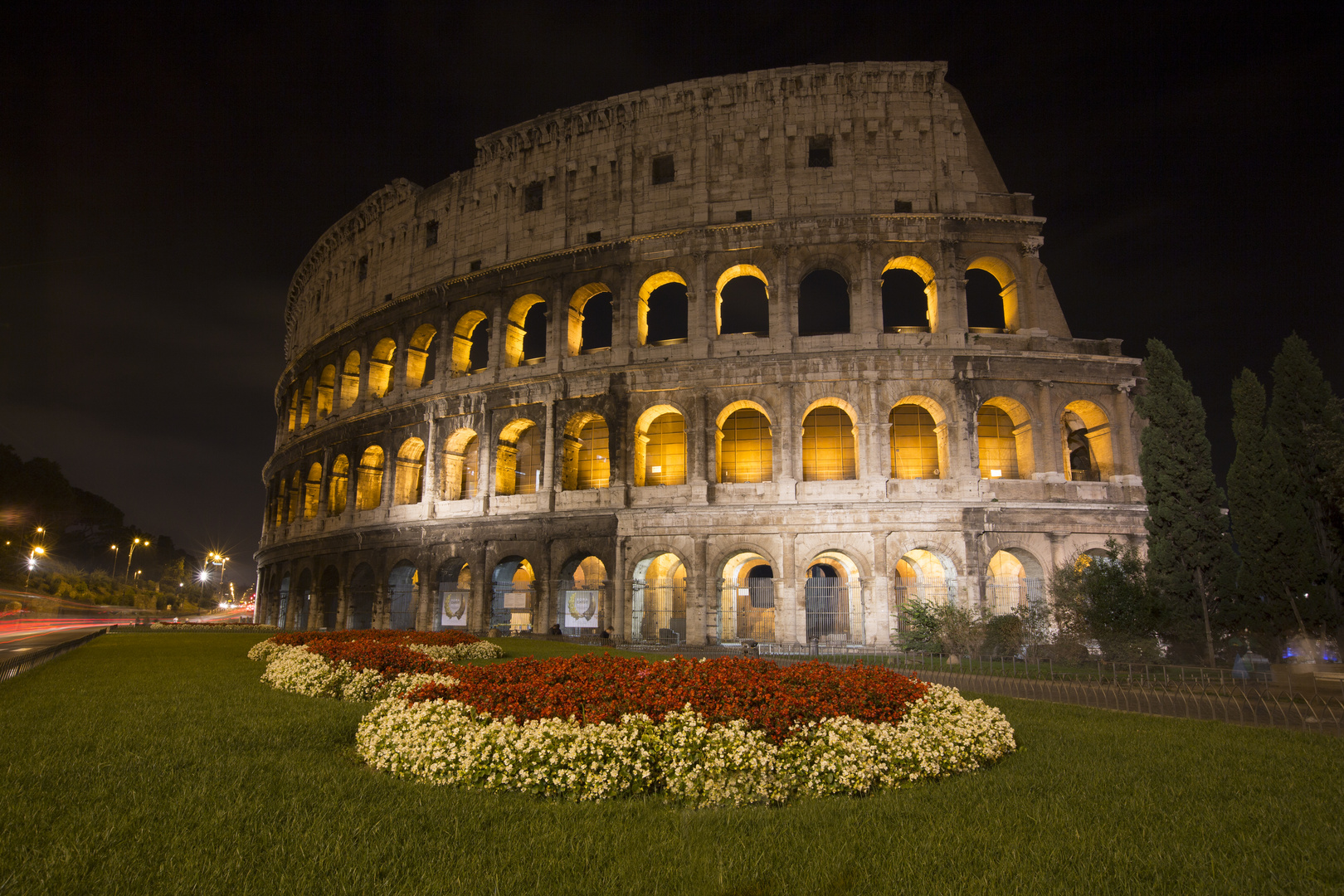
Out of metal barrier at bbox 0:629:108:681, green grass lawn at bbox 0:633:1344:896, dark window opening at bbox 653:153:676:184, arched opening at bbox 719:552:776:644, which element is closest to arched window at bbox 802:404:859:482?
arched opening at bbox 719:552:776:644

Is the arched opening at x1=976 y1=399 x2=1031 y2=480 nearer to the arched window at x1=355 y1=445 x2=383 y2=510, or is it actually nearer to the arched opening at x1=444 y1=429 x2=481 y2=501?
the arched opening at x1=444 y1=429 x2=481 y2=501

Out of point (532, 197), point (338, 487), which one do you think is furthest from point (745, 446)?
point (338, 487)

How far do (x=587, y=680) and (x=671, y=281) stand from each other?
71.3 feet

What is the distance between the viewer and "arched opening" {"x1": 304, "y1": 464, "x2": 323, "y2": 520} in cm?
3684

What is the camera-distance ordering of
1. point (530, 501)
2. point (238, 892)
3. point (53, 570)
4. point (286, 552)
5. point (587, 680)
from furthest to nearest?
point (53, 570)
point (286, 552)
point (530, 501)
point (587, 680)
point (238, 892)

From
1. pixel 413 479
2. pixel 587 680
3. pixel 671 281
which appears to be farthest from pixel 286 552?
pixel 587 680

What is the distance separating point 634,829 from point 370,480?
104 feet

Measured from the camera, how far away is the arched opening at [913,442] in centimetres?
2580

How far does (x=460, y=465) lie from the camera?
30.5 meters

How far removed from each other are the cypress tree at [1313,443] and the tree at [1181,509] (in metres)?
1.99

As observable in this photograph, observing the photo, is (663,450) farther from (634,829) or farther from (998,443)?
(634,829)

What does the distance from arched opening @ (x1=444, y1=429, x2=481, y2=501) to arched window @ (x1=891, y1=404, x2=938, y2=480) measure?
653 inches

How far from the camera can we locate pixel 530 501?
2719cm

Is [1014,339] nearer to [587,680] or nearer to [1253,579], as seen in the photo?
[1253,579]
